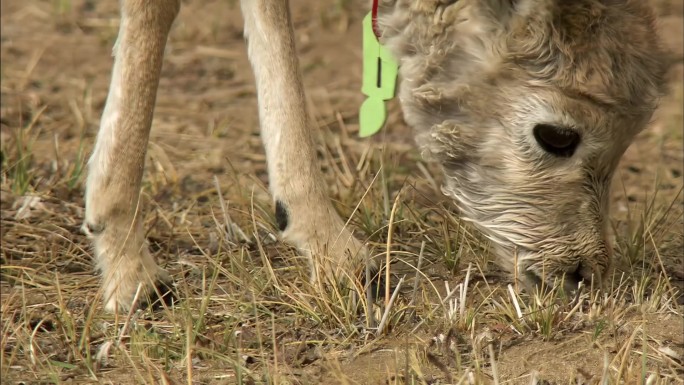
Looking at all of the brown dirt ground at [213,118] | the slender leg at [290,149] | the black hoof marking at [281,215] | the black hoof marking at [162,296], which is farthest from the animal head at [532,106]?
the black hoof marking at [162,296]

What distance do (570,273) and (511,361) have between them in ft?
1.35

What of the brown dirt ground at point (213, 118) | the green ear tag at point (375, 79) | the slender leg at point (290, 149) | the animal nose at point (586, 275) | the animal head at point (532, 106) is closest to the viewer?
the animal head at point (532, 106)

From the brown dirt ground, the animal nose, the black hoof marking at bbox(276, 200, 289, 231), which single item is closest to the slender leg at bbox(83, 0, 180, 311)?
the brown dirt ground

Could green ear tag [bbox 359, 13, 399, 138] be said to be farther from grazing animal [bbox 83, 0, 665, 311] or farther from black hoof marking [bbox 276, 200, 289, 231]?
black hoof marking [bbox 276, 200, 289, 231]

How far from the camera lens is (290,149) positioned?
374 centimetres

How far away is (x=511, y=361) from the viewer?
3137 millimetres

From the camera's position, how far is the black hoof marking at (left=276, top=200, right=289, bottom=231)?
146 inches

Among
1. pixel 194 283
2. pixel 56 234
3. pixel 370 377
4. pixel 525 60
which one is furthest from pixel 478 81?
pixel 56 234

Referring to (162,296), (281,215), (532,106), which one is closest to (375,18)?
(532,106)

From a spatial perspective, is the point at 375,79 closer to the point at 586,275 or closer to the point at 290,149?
the point at 290,149

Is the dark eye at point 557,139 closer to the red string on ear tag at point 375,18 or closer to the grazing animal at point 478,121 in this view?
the grazing animal at point 478,121

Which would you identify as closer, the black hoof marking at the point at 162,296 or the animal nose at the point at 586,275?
the animal nose at the point at 586,275

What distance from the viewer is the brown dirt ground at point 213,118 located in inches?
155

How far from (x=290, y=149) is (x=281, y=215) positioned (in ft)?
0.72
